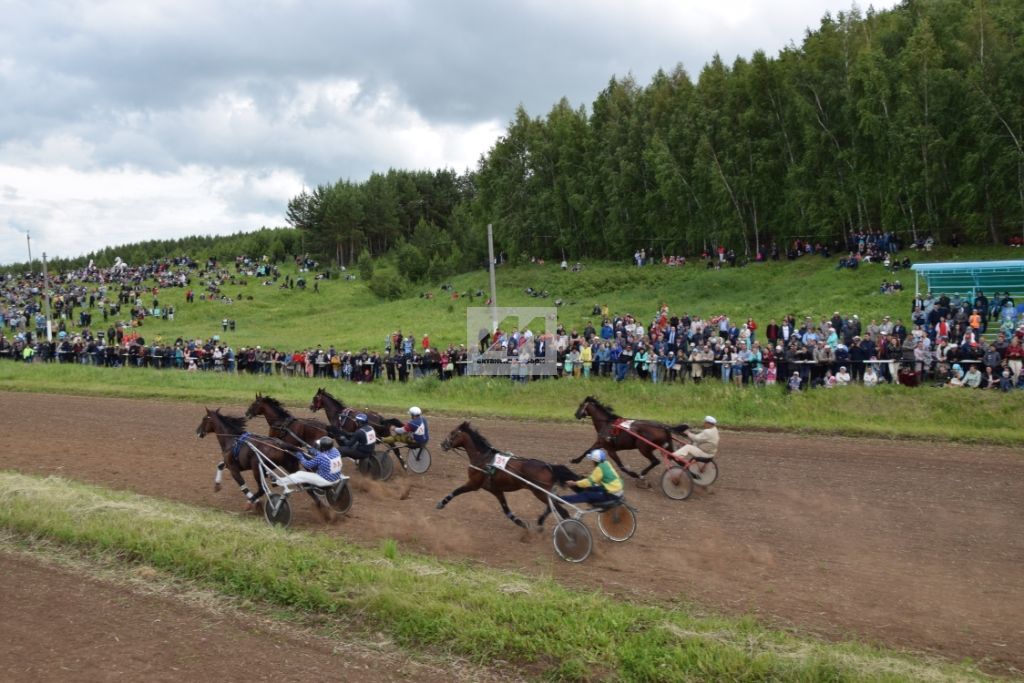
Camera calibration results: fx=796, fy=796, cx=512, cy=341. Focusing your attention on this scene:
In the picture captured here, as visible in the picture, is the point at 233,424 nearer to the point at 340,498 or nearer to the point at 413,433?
the point at 340,498

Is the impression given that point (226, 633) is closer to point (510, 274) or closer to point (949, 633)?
point (949, 633)

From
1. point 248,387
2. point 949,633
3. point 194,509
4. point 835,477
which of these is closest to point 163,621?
point 194,509

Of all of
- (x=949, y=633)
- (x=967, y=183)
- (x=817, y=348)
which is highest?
(x=967, y=183)

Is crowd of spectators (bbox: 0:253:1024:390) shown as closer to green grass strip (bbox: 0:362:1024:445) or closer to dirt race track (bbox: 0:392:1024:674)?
green grass strip (bbox: 0:362:1024:445)

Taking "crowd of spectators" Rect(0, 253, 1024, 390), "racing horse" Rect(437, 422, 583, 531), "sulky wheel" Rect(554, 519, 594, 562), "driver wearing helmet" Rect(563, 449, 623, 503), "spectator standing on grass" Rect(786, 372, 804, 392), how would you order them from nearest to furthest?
"sulky wheel" Rect(554, 519, 594, 562), "driver wearing helmet" Rect(563, 449, 623, 503), "racing horse" Rect(437, 422, 583, 531), "crowd of spectators" Rect(0, 253, 1024, 390), "spectator standing on grass" Rect(786, 372, 804, 392)

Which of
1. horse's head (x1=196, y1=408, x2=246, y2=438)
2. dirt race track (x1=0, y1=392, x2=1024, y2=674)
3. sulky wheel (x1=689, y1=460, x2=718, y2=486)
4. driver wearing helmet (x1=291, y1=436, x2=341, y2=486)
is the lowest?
dirt race track (x1=0, y1=392, x2=1024, y2=674)

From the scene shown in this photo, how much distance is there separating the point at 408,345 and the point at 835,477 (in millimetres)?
17499

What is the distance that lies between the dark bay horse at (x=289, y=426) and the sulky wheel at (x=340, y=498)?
1.49 meters

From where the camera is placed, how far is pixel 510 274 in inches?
2095

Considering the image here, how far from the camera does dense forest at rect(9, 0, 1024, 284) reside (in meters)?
33.1

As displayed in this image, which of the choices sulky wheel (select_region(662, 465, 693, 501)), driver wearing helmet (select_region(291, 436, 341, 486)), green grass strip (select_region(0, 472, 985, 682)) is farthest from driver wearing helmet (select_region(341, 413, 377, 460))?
sulky wheel (select_region(662, 465, 693, 501))

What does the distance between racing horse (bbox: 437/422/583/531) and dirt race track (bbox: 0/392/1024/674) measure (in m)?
0.54

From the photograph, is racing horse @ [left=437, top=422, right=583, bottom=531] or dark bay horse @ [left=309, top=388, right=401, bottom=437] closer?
racing horse @ [left=437, top=422, right=583, bottom=531]

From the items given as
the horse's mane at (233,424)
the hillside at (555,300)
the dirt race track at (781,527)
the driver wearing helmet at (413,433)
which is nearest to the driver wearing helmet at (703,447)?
the dirt race track at (781,527)
